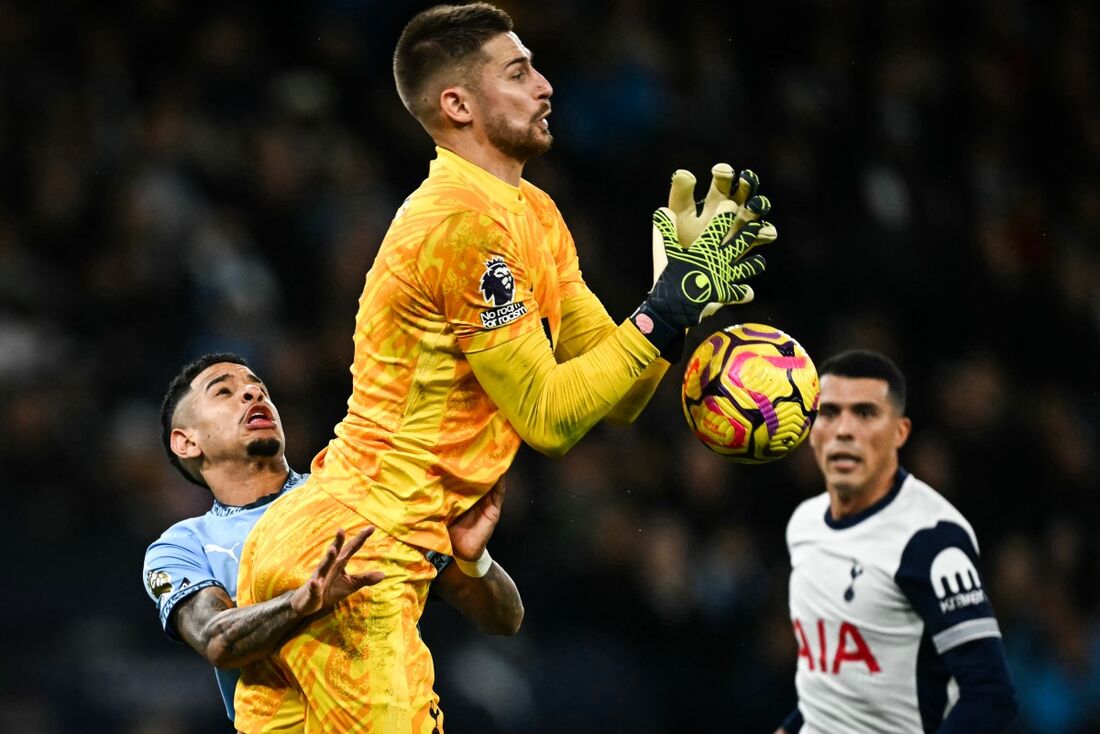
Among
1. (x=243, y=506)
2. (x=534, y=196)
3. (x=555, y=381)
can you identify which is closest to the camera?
(x=555, y=381)

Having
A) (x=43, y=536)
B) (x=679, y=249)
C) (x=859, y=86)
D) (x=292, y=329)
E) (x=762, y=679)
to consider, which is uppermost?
(x=859, y=86)

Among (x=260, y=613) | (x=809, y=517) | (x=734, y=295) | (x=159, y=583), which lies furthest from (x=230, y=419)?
(x=809, y=517)

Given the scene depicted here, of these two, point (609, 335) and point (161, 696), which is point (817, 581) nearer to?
point (609, 335)

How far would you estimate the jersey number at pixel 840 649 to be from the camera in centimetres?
582

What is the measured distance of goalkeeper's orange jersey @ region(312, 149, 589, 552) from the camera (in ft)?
12.9

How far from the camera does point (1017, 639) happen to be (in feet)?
29.0

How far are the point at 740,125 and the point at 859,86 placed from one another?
1284mm

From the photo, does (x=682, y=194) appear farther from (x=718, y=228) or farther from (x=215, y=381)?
(x=215, y=381)

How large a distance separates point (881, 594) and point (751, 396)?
1.87 m

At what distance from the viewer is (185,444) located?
16.9 ft

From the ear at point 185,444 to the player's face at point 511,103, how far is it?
64.4 inches

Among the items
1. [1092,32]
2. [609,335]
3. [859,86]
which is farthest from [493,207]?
[1092,32]

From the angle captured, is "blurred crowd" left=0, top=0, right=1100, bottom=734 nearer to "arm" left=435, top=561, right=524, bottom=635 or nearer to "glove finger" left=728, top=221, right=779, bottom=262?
"arm" left=435, top=561, right=524, bottom=635

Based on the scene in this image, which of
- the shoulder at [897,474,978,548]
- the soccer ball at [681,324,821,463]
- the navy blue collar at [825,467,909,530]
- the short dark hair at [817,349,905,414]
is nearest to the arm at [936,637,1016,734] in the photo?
the shoulder at [897,474,978,548]
